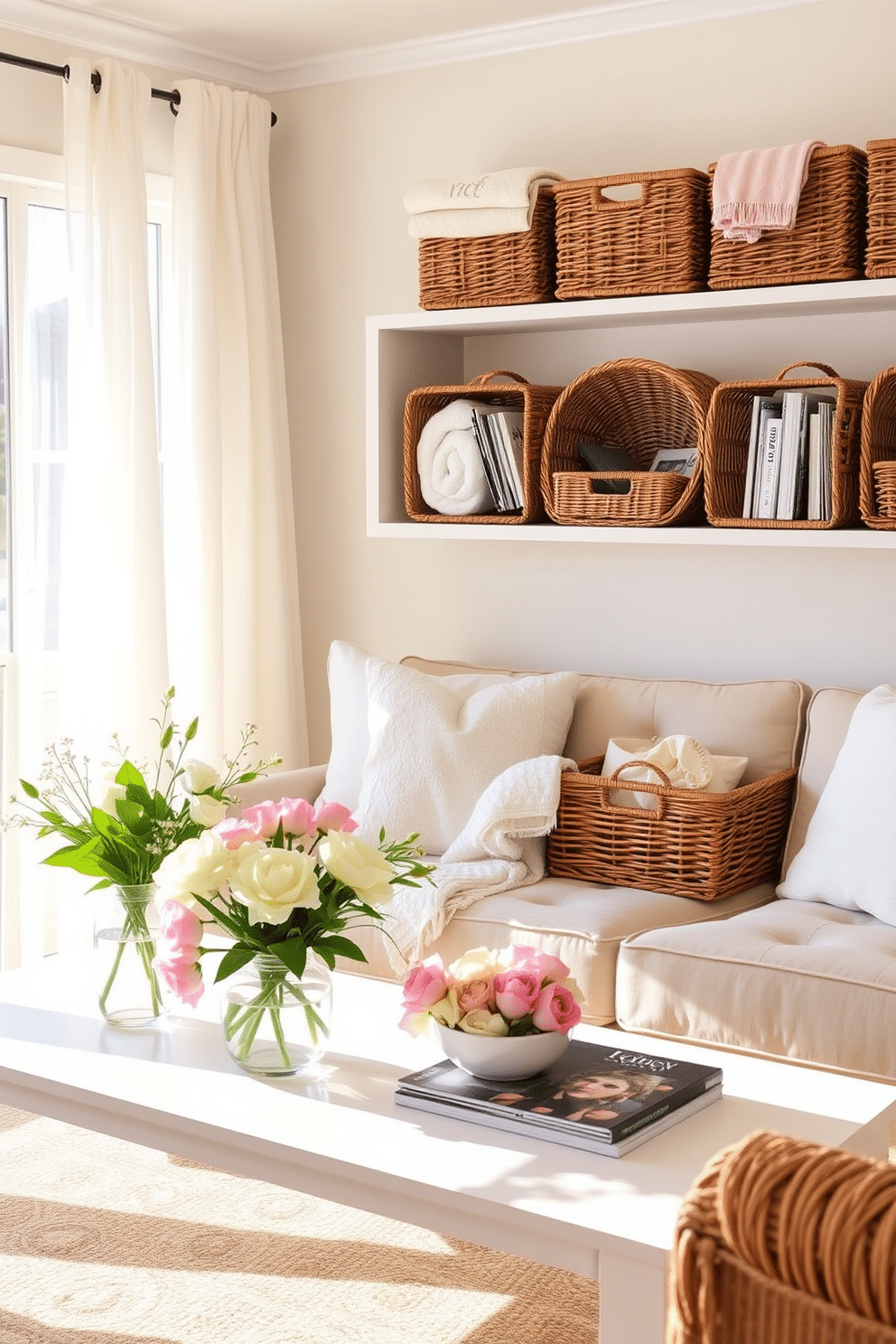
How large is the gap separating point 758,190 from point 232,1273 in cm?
236

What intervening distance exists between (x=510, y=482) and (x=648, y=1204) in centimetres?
231

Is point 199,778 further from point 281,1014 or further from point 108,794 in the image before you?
point 281,1014

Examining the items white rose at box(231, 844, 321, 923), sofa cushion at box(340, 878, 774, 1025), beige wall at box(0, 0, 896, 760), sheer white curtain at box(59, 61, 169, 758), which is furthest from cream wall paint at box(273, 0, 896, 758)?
white rose at box(231, 844, 321, 923)

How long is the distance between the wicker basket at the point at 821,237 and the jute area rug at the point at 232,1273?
2.08 meters

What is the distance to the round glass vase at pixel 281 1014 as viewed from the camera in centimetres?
210

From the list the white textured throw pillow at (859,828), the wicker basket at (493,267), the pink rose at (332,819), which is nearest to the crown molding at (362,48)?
the wicker basket at (493,267)

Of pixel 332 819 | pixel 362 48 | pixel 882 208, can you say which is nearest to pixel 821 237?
pixel 882 208

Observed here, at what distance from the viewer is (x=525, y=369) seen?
4.01 metres

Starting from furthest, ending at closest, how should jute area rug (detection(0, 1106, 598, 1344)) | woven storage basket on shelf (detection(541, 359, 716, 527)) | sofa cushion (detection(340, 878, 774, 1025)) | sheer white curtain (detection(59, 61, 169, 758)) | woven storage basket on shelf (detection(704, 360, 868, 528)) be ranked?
sheer white curtain (detection(59, 61, 169, 758)), woven storage basket on shelf (detection(541, 359, 716, 527)), woven storage basket on shelf (detection(704, 360, 868, 528)), sofa cushion (detection(340, 878, 774, 1025)), jute area rug (detection(0, 1106, 598, 1344))

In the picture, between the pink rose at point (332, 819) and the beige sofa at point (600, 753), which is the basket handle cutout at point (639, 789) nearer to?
the beige sofa at point (600, 753)

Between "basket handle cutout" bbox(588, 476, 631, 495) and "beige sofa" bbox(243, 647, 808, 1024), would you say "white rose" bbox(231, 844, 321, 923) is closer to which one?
"beige sofa" bbox(243, 647, 808, 1024)

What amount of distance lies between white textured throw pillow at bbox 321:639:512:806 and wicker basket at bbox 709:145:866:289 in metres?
1.12

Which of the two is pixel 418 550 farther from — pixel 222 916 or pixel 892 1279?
pixel 892 1279

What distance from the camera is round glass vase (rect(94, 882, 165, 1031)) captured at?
2275mm
